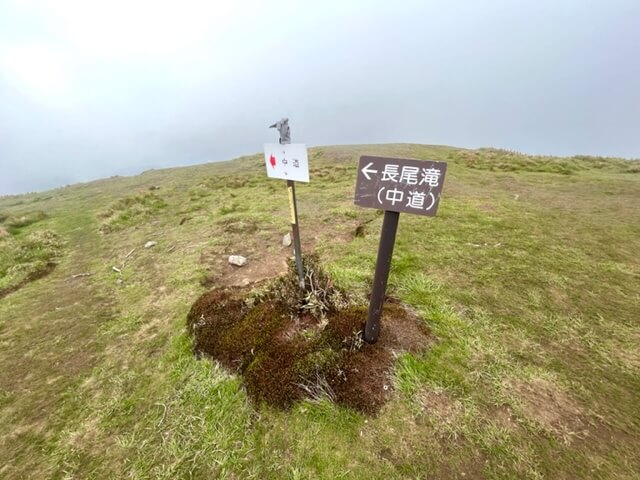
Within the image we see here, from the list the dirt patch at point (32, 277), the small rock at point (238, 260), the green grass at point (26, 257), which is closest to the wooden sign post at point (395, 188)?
the small rock at point (238, 260)

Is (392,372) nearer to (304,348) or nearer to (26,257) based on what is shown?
(304,348)

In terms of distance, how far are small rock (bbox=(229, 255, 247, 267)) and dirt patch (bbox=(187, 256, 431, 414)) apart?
2373 millimetres

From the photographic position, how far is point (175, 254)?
28.9ft

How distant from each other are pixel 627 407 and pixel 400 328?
2607 mm

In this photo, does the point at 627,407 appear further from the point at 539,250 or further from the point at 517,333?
the point at 539,250

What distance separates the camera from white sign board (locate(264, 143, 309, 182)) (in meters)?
4.19

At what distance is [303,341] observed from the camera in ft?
13.1

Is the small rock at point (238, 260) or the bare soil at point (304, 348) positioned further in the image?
the small rock at point (238, 260)

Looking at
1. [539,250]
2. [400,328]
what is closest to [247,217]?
[400,328]

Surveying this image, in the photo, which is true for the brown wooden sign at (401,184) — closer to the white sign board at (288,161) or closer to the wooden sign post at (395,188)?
the wooden sign post at (395,188)

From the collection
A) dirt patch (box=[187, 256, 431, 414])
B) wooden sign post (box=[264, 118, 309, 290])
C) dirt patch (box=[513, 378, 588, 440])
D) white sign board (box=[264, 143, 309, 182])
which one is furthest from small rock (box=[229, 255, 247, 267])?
dirt patch (box=[513, 378, 588, 440])

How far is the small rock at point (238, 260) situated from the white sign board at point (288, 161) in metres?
3.80

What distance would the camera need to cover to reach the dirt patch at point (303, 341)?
3465 millimetres

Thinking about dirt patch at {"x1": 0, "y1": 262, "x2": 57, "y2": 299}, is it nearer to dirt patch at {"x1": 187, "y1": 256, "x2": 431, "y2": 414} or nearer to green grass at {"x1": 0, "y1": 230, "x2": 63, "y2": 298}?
green grass at {"x1": 0, "y1": 230, "x2": 63, "y2": 298}
